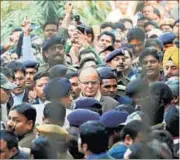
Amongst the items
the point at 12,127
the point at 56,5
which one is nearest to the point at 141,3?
the point at 56,5

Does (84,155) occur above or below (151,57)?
below

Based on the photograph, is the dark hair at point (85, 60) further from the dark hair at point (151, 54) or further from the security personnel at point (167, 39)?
the security personnel at point (167, 39)

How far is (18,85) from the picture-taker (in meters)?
9.74

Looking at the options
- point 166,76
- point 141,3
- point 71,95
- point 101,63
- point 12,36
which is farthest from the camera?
point 141,3

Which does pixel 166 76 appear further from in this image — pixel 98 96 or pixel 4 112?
pixel 4 112

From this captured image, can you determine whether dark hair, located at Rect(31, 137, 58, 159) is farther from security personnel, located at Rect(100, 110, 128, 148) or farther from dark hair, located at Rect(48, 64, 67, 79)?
dark hair, located at Rect(48, 64, 67, 79)

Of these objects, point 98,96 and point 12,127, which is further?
point 98,96

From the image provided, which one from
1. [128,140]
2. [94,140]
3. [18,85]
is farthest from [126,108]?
[18,85]

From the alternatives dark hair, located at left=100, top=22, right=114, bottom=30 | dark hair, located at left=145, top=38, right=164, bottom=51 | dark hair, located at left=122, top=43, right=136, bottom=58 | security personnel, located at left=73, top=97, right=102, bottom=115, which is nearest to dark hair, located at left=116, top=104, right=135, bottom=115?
security personnel, located at left=73, top=97, right=102, bottom=115

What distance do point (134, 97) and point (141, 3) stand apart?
6.22 meters

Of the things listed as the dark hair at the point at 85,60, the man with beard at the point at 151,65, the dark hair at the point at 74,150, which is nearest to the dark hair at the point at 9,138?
the dark hair at the point at 74,150

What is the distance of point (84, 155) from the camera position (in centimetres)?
734

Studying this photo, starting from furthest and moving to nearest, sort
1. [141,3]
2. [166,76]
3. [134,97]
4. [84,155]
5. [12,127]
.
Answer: [141,3] → [166,76] → [134,97] → [12,127] → [84,155]

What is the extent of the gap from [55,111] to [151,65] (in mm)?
1713
